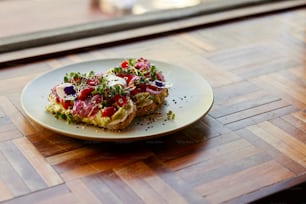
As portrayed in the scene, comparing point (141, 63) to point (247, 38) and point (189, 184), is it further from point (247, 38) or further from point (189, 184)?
point (247, 38)

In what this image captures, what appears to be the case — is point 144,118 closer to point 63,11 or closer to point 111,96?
point 111,96

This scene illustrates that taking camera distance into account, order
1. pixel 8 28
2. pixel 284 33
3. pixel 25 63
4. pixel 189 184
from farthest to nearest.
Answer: pixel 8 28
pixel 284 33
pixel 25 63
pixel 189 184

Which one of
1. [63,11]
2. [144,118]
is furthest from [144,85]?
[63,11]

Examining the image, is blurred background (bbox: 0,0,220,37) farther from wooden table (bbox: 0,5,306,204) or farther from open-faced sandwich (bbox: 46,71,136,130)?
open-faced sandwich (bbox: 46,71,136,130)

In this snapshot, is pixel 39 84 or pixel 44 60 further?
pixel 44 60

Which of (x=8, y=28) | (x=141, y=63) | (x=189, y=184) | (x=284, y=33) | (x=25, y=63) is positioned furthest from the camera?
(x=8, y=28)

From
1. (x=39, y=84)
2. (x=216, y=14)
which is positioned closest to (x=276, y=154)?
(x=39, y=84)

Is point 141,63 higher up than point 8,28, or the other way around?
point 141,63
